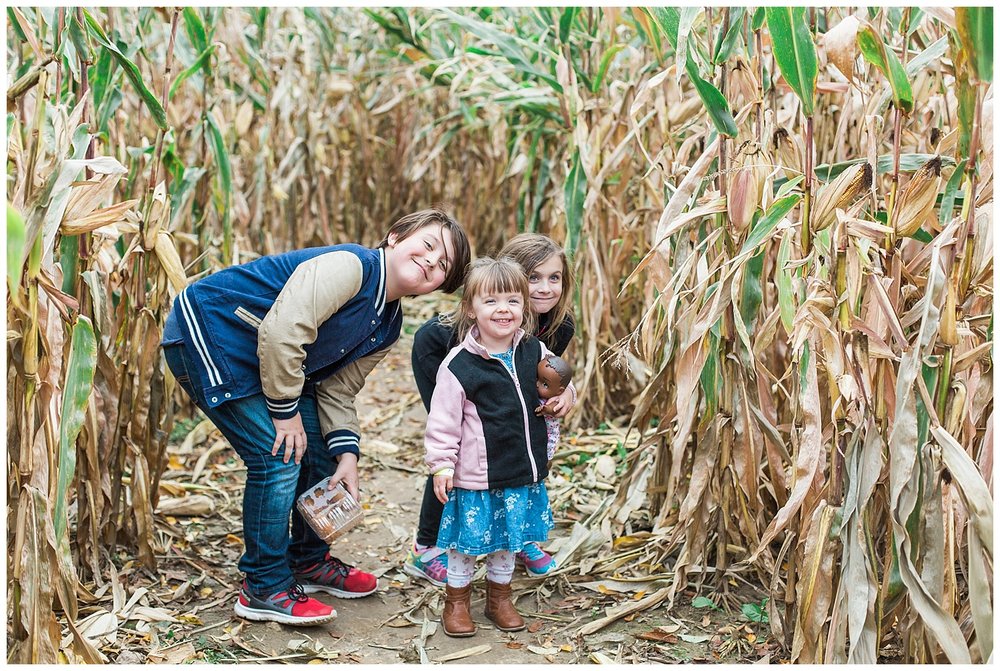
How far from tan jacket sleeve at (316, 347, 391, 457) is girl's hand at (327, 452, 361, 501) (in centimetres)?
2

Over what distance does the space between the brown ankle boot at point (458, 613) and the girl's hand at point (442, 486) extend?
277 mm

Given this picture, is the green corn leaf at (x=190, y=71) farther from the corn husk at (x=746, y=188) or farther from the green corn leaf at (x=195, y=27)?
the corn husk at (x=746, y=188)

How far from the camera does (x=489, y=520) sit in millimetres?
2027

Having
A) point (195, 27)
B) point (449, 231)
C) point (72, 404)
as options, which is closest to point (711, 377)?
point (449, 231)

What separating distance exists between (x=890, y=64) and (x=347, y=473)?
4.74ft

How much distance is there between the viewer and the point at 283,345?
190 centimetres

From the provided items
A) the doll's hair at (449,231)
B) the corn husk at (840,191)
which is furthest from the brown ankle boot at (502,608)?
the corn husk at (840,191)

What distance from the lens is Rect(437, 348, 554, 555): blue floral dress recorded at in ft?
6.59

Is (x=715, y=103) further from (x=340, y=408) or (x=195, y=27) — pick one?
(x=195, y=27)

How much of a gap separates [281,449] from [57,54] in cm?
94

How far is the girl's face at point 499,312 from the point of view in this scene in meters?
1.97

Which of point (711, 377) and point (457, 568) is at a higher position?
point (711, 377)

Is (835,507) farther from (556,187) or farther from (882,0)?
(556,187)

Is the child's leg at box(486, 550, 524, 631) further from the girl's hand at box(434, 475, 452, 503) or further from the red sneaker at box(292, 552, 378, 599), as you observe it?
the red sneaker at box(292, 552, 378, 599)
